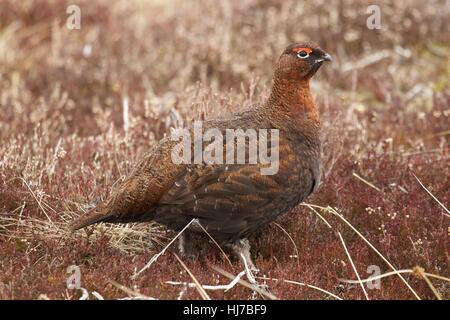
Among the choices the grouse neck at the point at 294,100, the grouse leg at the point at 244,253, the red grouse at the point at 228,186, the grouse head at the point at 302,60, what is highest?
the grouse head at the point at 302,60

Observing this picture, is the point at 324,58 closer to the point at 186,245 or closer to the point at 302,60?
the point at 302,60

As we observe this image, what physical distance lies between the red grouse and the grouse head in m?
0.15

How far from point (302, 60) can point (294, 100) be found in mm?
292

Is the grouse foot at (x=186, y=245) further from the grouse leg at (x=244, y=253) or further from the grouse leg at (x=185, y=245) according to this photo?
the grouse leg at (x=244, y=253)

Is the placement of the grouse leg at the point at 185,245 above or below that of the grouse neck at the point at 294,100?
below

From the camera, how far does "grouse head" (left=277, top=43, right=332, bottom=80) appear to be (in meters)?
5.02

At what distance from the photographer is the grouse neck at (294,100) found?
4969 mm

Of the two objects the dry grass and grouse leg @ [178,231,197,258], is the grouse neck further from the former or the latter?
grouse leg @ [178,231,197,258]

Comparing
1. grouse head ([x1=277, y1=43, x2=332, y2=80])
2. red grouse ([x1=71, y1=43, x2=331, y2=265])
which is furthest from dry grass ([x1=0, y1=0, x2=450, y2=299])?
grouse head ([x1=277, y1=43, x2=332, y2=80])

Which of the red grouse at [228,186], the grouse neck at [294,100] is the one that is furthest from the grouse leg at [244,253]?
the grouse neck at [294,100]

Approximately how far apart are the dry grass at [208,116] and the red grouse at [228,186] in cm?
27

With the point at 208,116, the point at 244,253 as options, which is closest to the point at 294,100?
the point at 244,253

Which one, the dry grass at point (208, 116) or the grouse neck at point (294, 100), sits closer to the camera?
the dry grass at point (208, 116)
